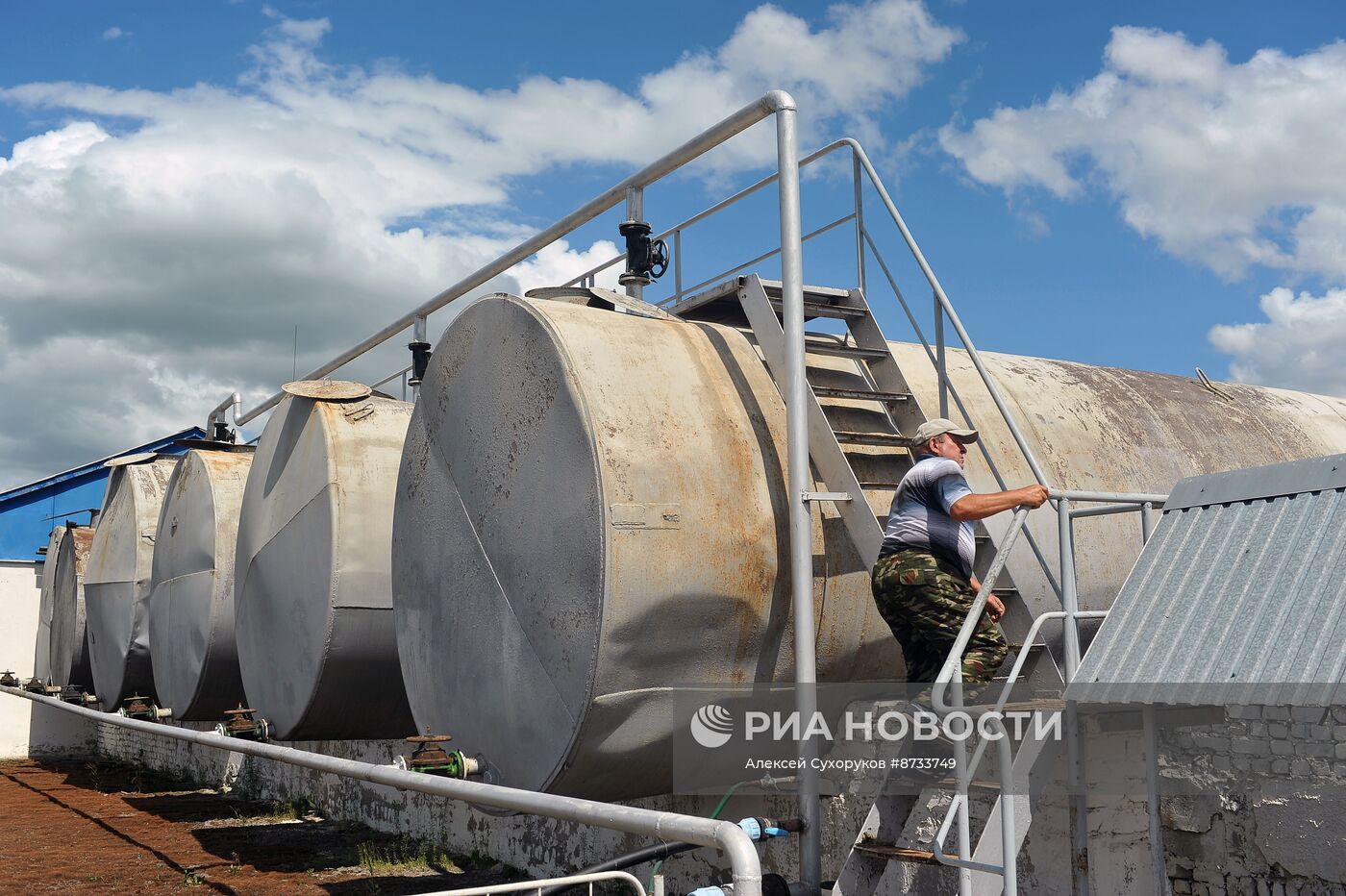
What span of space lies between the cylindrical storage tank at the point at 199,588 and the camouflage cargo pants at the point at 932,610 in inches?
291

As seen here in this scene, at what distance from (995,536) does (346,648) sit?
439 cm

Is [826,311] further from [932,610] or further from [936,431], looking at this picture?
[932,610]

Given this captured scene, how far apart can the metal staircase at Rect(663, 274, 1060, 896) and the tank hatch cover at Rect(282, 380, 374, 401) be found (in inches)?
130

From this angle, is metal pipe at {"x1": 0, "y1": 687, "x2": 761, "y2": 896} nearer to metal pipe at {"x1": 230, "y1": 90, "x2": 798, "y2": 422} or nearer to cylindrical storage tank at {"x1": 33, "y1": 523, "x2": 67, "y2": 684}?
metal pipe at {"x1": 230, "y1": 90, "x2": 798, "y2": 422}

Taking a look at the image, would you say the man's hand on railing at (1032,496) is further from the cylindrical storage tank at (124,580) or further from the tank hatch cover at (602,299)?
the cylindrical storage tank at (124,580)

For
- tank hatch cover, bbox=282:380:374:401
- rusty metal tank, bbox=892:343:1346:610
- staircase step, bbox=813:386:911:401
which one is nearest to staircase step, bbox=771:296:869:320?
staircase step, bbox=813:386:911:401

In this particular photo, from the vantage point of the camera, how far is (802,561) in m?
5.52

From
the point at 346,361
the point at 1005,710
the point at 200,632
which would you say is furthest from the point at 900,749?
the point at 200,632

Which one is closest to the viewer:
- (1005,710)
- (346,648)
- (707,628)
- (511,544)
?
(1005,710)

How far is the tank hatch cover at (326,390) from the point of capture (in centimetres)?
924

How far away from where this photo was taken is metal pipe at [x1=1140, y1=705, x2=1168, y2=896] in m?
4.89

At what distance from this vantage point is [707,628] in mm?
5547

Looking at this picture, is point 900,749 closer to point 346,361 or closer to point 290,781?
point 346,361

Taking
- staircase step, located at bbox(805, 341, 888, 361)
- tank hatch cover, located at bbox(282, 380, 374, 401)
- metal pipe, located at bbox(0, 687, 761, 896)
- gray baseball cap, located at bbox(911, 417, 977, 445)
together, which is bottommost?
metal pipe, located at bbox(0, 687, 761, 896)
